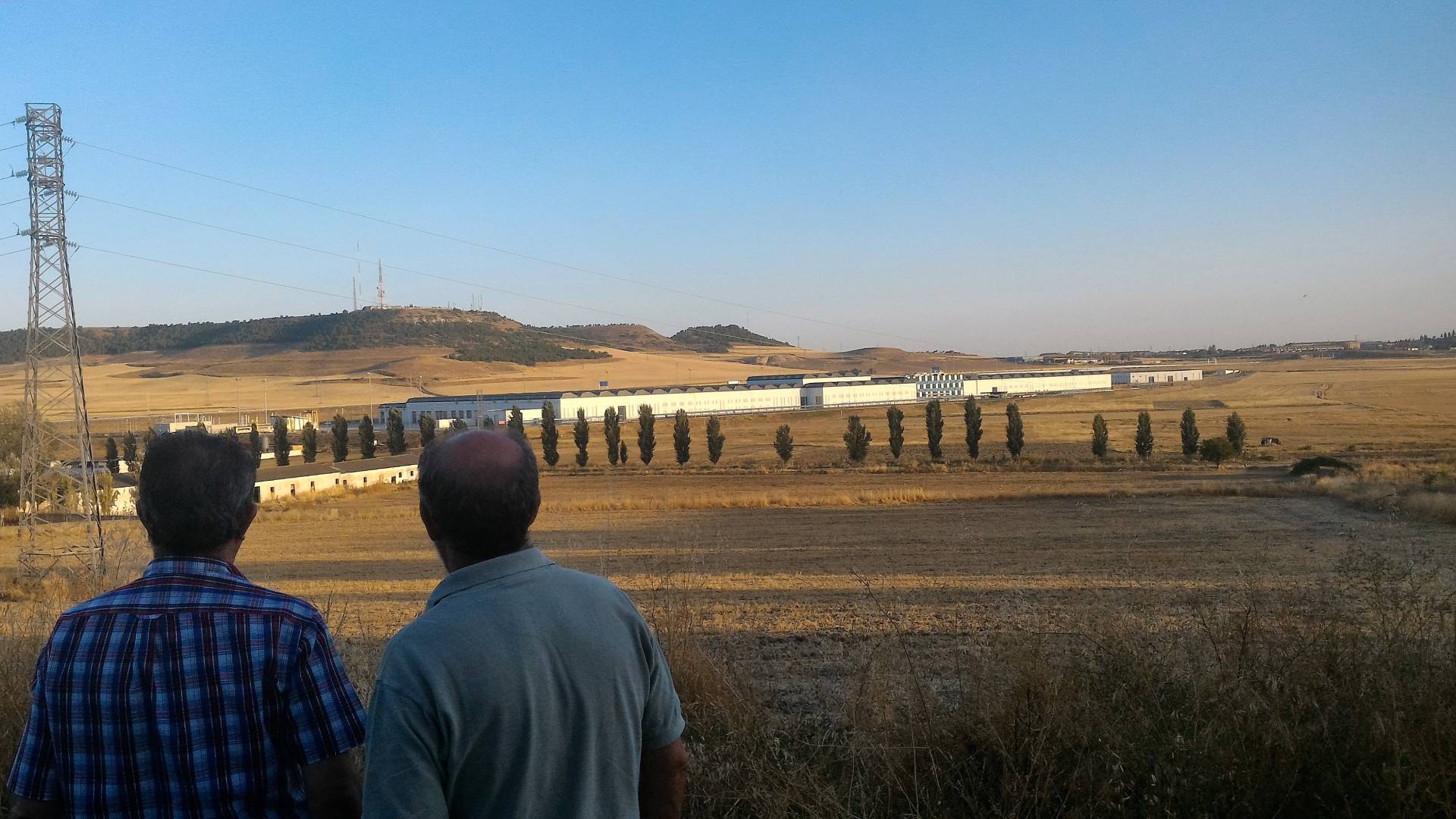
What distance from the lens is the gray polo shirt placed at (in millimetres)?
1865

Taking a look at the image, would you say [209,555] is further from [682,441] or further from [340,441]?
[340,441]

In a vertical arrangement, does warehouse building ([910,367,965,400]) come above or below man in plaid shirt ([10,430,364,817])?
below

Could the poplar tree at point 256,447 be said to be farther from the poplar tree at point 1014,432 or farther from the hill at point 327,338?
the hill at point 327,338

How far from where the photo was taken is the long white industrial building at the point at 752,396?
3410 inches

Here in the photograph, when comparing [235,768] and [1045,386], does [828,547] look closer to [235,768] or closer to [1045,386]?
[235,768]

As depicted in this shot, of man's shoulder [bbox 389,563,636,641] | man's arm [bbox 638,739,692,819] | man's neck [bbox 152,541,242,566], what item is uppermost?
man's neck [bbox 152,541,242,566]

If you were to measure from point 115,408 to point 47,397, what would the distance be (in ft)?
344

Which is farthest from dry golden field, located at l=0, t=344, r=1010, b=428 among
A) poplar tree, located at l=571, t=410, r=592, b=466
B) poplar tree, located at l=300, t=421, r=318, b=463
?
poplar tree, located at l=571, t=410, r=592, b=466

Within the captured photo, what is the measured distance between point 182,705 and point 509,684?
788 mm

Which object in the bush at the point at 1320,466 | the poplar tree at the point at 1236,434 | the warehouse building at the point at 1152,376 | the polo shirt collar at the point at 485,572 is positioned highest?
the polo shirt collar at the point at 485,572

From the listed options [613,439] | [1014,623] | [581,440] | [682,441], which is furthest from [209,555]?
[581,440]

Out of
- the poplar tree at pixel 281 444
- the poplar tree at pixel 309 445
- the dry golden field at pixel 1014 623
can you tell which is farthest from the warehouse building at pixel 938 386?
the poplar tree at pixel 281 444

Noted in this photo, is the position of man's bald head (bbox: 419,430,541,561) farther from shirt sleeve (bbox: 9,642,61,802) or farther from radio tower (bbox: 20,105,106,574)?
radio tower (bbox: 20,105,106,574)

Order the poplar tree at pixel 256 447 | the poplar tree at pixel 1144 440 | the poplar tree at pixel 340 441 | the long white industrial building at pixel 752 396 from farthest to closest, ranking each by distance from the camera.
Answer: the long white industrial building at pixel 752 396, the poplar tree at pixel 340 441, the poplar tree at pixel 1144 440, the poplar tree at pixel 256 447
